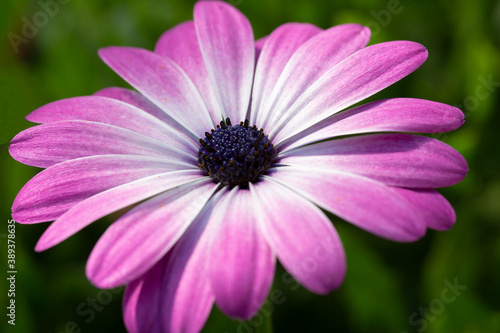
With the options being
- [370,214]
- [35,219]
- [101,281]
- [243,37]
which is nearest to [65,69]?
[243,37]

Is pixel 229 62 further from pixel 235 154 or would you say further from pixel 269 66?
pixel 235 154

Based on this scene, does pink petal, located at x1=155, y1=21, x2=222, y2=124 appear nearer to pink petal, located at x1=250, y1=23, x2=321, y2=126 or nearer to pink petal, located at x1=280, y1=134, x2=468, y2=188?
pink petal, located at x1=250, y1=23, x2=321, y2=126

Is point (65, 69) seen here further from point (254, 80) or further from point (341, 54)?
point (341, 54)

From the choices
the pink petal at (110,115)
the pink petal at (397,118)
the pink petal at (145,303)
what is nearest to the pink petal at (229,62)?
the pink petal at (110,115)

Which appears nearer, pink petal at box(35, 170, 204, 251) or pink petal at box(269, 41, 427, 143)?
pink petal at box(35, 170, 204, 251)

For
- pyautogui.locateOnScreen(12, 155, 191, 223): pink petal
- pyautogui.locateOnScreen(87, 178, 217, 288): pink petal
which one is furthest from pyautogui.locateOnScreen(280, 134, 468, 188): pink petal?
pyautogui.locateOnScreen(12, 155, 191, 223): pink petal
